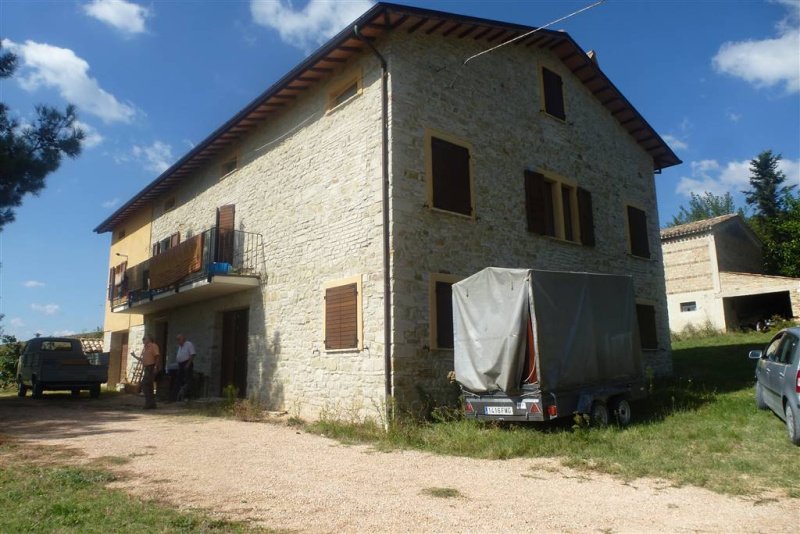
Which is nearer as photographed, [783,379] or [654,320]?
[783,379]

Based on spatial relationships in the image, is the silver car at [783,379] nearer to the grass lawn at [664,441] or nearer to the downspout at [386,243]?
the grass lawn at [664,441]

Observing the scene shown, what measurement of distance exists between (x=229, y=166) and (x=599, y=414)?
1115 centimetres

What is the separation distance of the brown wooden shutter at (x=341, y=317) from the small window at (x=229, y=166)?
237 inches

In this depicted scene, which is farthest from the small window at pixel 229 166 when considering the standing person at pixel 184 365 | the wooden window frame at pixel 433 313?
the wooden window frame at pixel 433 313

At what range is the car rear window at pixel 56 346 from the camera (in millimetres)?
15156

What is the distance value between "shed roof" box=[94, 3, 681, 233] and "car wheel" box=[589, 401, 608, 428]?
7.07 meters

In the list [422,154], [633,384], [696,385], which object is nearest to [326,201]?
[422,154]

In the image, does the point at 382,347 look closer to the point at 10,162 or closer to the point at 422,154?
the point at 422,154

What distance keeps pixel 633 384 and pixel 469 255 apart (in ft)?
11.6

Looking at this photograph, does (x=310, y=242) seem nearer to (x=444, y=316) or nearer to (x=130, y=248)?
(x=444, y=316)

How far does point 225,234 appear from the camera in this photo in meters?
13.9

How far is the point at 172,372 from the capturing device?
1425cm

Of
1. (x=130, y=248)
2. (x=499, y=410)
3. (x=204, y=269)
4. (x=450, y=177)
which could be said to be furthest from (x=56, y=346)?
(x=499, y=410)

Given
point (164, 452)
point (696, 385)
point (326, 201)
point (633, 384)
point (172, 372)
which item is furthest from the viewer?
point (172, 372)
